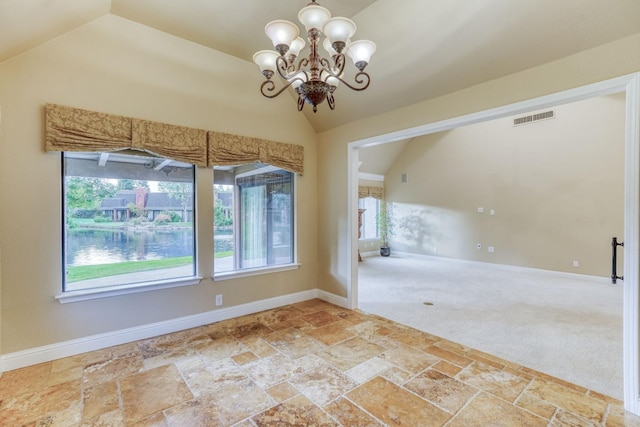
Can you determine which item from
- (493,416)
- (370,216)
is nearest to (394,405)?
(493,416)

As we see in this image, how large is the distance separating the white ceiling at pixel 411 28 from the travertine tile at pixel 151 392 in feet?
9.34

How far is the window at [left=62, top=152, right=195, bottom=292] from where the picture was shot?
291 cm

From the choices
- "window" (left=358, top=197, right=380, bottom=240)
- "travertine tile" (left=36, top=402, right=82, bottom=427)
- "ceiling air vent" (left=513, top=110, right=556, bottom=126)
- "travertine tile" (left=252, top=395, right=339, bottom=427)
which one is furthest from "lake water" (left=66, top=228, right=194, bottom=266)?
"ceiling air vent" (left=513, top=110, right=556, bottom=126)

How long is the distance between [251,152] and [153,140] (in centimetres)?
114

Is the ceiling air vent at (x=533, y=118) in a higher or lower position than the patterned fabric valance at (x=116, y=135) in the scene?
higher

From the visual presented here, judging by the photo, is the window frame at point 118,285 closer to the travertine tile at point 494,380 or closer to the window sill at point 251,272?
the window sill at point 251,272

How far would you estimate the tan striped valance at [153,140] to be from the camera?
2.69 meters

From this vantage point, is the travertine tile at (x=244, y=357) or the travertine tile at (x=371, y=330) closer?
the travertine tile at (x=244, y=357)

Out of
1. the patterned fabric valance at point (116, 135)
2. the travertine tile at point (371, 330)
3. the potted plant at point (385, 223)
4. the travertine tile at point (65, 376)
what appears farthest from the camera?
the potted plant at point (385, 223)

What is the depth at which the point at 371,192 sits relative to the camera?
9.27m

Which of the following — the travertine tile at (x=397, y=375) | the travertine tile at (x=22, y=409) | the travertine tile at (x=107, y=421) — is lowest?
the travertine tile at (x=397, y=375)

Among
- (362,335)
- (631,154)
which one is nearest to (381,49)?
(631,154)

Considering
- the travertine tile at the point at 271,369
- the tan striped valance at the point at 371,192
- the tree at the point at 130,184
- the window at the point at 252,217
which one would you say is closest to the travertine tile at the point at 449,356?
the travertine tile at the point at 271,369

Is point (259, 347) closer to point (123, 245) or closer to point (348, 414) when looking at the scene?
point (348, 414)
